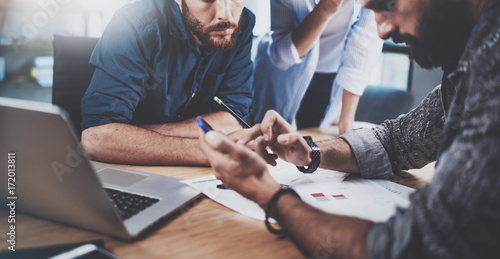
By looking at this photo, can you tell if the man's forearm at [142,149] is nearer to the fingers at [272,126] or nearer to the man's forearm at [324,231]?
the fingers at [272,126]

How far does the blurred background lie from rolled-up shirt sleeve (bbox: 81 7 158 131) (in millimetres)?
1887

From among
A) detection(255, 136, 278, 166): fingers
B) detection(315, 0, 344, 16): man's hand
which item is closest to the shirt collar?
detection(315, 0, 344, 16): man's hand

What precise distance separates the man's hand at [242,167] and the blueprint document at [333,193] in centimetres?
7

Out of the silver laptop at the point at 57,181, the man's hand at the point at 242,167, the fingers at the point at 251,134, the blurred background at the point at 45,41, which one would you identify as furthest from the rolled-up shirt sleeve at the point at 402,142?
the blurred background at the point at 45,41

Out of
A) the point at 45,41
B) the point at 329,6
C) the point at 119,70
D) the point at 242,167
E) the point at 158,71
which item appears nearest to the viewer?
the point at 242,167

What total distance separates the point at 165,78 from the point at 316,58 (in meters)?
0.79

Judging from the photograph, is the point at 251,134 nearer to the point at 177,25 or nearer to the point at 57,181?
the point at 57,181

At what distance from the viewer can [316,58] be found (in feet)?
5.98

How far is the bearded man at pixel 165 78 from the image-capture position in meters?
1.05

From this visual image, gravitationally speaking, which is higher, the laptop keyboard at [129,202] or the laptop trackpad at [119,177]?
the laptop keyboard at [129,202]

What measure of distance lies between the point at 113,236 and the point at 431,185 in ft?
1.57

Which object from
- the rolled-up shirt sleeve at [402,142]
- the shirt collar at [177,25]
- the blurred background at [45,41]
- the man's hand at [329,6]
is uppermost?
the man's hand at [329,6]

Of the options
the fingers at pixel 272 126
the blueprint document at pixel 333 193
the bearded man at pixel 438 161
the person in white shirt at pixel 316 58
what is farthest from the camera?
the person in white shirt at pixel 316 58

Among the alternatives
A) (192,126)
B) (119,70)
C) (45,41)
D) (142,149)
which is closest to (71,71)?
(119,70)
